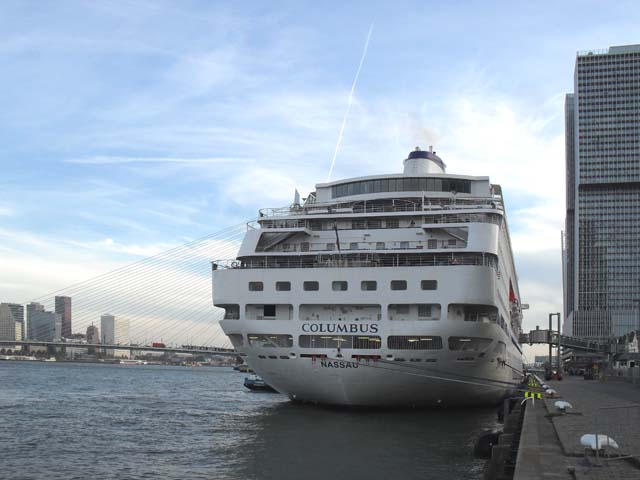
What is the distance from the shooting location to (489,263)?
29.3 m

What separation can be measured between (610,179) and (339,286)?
13516 cm

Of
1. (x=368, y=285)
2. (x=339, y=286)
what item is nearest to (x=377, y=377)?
(x=368, y=285)

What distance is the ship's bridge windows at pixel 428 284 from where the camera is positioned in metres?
27.6

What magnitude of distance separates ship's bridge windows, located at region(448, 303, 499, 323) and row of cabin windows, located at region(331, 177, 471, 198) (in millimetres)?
9153

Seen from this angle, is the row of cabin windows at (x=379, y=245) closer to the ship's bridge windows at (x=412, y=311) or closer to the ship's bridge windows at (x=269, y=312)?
the ship's bridge windows at (x=412, y=311)

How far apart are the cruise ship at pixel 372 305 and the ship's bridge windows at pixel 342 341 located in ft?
0.13

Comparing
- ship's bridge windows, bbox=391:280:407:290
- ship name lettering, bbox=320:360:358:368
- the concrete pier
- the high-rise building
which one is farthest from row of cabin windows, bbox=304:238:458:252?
the high-rise building

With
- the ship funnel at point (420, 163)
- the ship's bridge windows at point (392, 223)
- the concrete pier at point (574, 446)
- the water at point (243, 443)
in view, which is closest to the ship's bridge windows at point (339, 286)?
the water at point (243, 443)

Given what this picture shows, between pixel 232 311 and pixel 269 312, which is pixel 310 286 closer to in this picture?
pixel 269 312

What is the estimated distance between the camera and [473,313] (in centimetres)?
2888

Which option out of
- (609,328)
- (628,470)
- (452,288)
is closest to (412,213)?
(452,288)

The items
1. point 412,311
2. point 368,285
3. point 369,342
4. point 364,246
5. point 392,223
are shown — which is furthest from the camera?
point 392,223

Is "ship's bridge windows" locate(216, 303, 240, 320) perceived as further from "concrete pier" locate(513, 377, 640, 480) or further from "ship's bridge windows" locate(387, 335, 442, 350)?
"concrete pier" locate(513, 377, 640, 480)

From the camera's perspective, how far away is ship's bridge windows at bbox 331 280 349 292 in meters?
28.5
